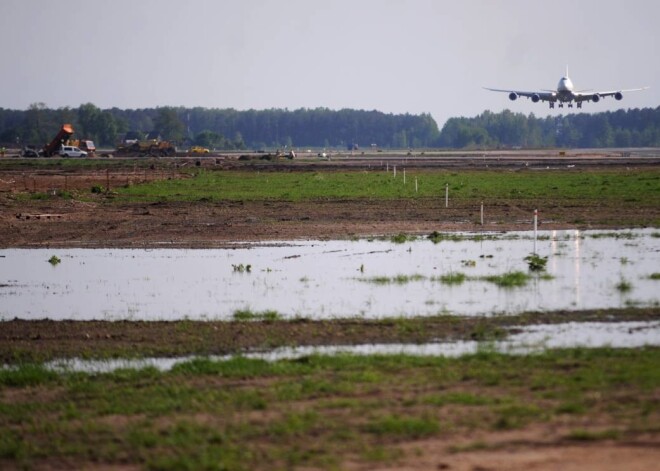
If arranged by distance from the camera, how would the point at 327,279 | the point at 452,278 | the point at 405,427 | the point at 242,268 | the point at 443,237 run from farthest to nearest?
the point at 443,237, the point at 242,268, the point at 327,279, the point at 452,278, the point at 405,427

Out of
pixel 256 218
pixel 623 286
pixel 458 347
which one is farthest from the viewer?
pixel 256 218

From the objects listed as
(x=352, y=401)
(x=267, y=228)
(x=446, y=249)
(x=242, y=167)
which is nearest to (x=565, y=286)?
(x=446, y=249)

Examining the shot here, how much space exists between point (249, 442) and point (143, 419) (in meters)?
1.89

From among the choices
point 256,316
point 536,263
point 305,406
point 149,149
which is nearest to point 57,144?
point 149,149

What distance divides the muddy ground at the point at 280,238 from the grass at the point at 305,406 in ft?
1.83

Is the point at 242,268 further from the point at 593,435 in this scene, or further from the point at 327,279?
the point at 593,435

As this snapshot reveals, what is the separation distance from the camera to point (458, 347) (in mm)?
18000

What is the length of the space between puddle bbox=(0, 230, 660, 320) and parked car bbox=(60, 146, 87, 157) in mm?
114029

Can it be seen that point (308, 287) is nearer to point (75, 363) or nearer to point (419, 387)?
point (75, 363)

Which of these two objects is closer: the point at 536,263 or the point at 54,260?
the point at 536,263

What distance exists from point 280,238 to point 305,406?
25.7 meters

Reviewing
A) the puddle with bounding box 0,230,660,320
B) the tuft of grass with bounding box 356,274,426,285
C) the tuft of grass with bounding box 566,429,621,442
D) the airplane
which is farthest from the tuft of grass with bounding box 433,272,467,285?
the airplane

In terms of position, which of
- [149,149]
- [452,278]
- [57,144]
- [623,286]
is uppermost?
[57,144]

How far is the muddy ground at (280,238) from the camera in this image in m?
12.0
